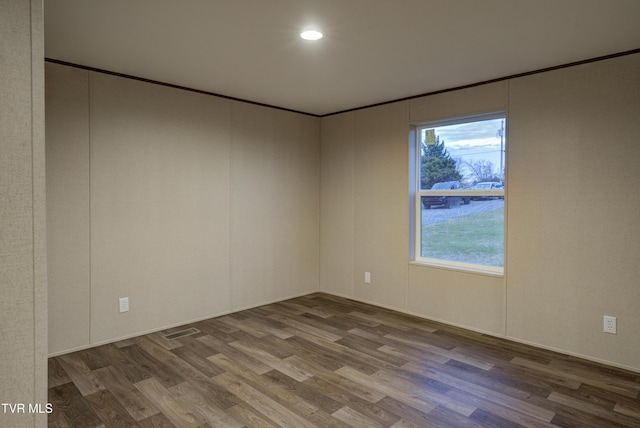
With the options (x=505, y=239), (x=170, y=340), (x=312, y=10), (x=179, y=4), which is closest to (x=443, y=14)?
(x=312, y=10)

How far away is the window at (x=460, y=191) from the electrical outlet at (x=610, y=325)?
0.89m

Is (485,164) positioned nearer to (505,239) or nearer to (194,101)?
(505,239)

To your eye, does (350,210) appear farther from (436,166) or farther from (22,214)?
(22,214)

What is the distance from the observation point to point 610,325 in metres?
3.06

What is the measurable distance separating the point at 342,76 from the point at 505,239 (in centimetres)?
211

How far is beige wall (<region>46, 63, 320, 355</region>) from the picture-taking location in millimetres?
3254

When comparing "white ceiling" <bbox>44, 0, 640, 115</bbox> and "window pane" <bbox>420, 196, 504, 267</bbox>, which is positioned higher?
"white ceiling" <bbox>44, 0, 640, 115</bbox>

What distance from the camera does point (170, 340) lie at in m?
3.58

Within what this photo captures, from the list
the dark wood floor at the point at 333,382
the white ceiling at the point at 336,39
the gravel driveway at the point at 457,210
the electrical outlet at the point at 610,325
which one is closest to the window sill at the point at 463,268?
the gravel driveway at the point at 457,210

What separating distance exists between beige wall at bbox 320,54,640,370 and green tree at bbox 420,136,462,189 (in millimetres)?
218

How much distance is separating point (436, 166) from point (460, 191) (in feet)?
1.33

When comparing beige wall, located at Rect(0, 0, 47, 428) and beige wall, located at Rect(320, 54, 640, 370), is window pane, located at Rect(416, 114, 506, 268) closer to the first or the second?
beige wall, located at Rect(320, 54, 640, 370)

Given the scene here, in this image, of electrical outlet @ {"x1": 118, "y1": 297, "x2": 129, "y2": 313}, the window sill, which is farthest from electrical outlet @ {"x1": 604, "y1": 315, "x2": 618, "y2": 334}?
electrical outlet @ {"x1": 118, "y1": 297, "x2": 129, "y2": 313}

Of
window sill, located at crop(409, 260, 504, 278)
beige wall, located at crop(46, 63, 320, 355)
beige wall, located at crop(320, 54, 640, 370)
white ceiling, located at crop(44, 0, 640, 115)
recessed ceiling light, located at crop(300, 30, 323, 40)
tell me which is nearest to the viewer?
white ceiling, located at crop(44, 0, 640, 115)
